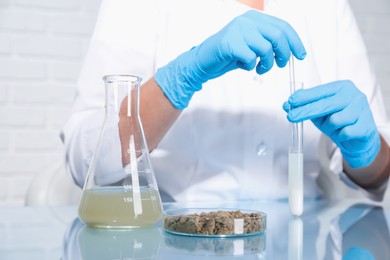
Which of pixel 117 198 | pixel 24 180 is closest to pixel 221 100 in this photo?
pixel 117 198

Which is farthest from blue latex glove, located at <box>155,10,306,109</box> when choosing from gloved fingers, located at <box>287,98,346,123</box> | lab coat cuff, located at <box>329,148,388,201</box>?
lab coat cuff, located at <box>329,148,388,201</box>

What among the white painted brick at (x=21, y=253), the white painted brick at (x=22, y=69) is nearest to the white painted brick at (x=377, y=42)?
the white painted brick at (x=22, y=69)

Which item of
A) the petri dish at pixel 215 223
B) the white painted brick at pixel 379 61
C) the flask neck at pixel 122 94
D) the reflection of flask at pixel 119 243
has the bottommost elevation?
the reflection of flask at pixel 119 243

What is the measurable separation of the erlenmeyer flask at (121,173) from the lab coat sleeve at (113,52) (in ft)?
1.82

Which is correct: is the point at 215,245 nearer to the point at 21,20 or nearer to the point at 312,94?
the point at 312,94

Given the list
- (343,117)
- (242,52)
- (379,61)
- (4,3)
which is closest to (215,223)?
(242,52)

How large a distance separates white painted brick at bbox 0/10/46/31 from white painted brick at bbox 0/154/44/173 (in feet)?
1.57

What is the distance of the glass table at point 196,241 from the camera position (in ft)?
2.47

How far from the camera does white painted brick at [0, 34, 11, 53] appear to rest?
217cm

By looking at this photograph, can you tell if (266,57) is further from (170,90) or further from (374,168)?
(374,168)

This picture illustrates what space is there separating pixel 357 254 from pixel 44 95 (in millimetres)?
1660

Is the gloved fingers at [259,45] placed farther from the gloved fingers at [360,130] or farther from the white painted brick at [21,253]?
the white painted brick at [21,253]

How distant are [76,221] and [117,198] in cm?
25

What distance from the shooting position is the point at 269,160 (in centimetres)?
156
